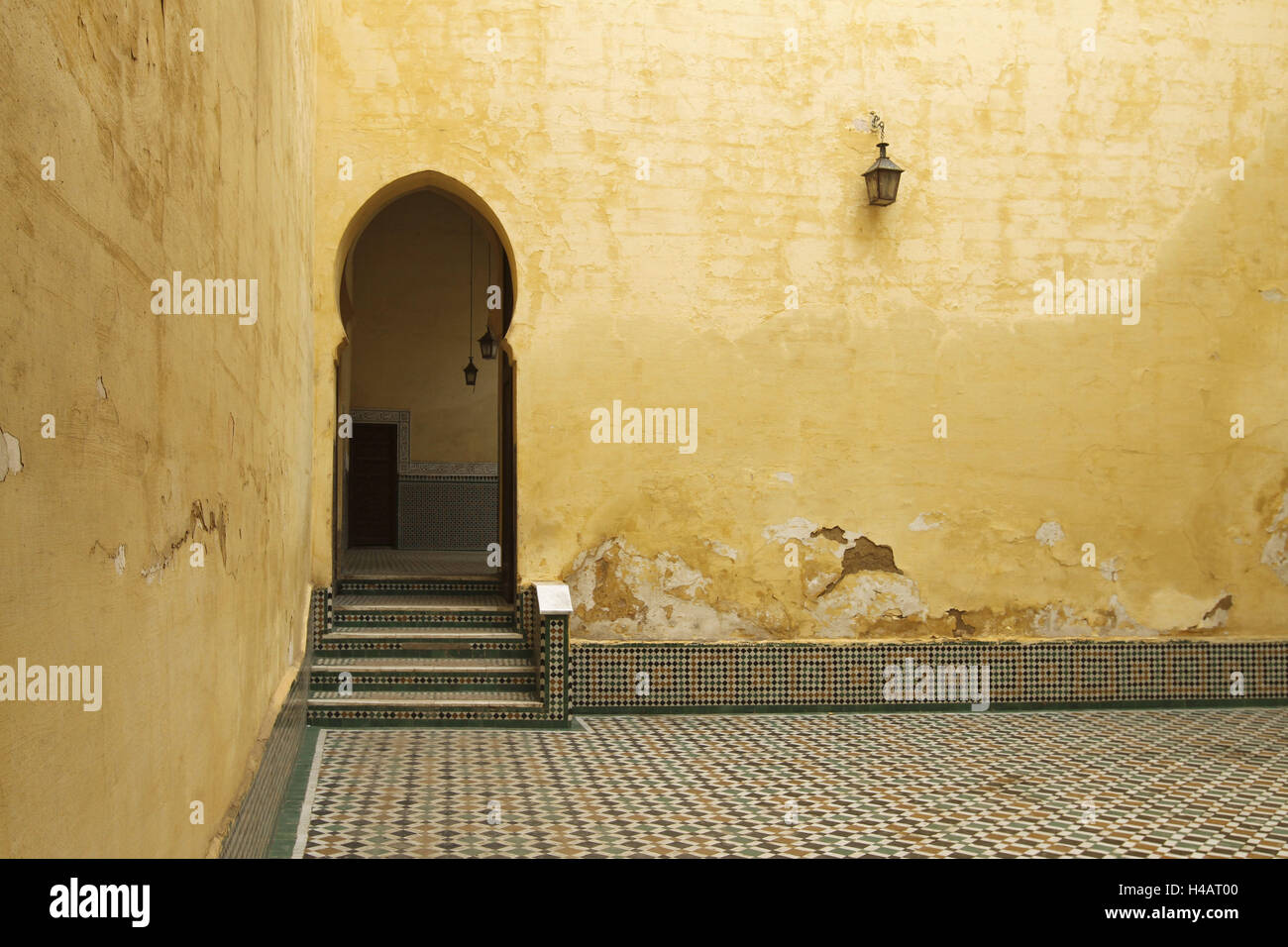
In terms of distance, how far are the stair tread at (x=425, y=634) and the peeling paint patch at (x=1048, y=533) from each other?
318cm

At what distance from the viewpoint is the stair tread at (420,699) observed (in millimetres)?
6332

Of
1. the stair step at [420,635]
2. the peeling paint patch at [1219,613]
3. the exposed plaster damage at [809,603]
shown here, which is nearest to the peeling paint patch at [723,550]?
the exposed plaster damage at [809,603]

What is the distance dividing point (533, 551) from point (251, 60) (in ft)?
12.5

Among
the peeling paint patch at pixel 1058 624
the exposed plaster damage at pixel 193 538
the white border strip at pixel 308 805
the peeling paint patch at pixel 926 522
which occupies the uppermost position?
the exposed plaster damage at pixel 193 538

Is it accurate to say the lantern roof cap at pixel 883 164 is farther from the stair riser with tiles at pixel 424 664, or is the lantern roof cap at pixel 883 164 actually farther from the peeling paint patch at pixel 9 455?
the peeling paint patch at pixel 9 455

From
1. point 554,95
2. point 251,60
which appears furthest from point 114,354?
point 554,95

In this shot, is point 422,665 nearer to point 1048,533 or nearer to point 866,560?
point 866,560

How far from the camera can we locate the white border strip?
4133mm

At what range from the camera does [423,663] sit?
6.75 m

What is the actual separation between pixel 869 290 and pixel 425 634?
3.30 m

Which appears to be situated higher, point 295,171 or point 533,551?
point 295,171

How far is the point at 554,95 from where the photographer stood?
23.0 ft

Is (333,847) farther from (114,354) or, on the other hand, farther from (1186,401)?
(1186,401)

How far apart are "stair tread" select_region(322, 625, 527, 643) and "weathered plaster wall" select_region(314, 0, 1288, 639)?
1.46ft
